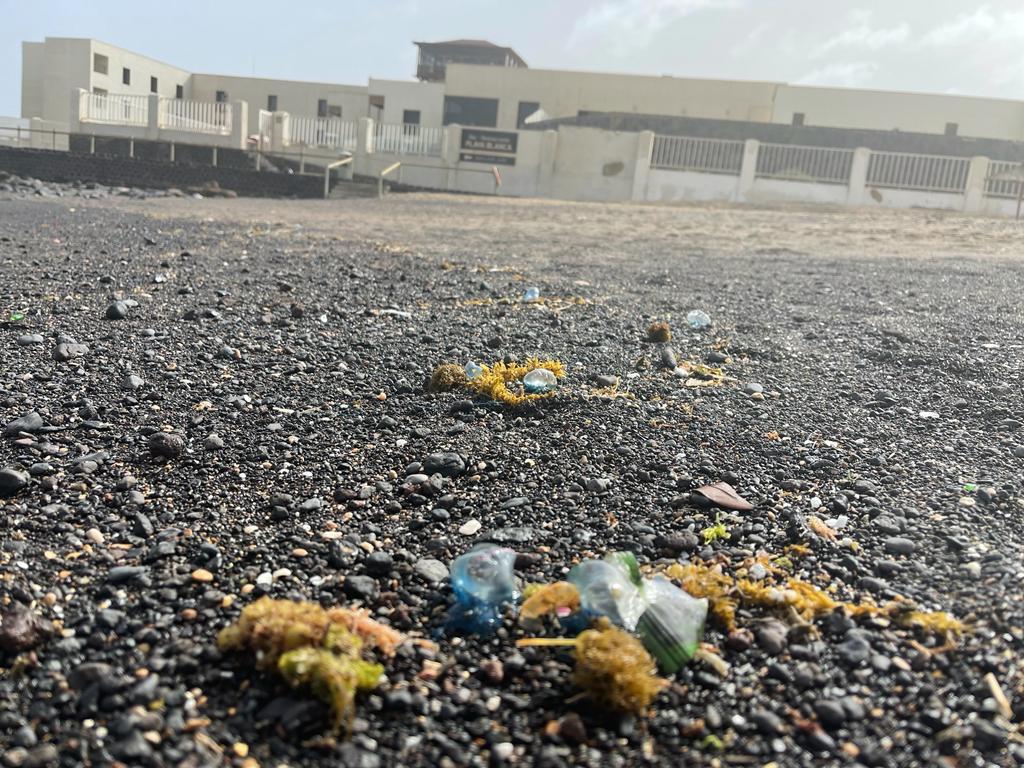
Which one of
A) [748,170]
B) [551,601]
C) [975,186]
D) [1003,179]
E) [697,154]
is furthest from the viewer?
[697,154]

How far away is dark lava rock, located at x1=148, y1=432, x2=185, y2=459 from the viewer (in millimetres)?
2643

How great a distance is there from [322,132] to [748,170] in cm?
1341

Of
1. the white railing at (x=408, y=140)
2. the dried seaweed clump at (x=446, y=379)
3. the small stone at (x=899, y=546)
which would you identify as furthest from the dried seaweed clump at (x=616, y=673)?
the white railing at (x=408, y=140)

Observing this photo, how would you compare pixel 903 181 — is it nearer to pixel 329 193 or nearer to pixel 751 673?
pixel 329 193

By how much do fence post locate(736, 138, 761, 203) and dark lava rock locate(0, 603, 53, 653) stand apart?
80.8 feet

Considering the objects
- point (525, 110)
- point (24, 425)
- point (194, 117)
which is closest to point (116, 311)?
point (24, 425)

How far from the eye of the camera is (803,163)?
24453mm

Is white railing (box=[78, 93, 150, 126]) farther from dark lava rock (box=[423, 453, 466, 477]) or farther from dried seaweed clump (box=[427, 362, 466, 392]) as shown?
dark lava rock (box=[423, 453, 466, 477])

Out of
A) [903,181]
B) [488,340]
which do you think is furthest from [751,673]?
[903,181]

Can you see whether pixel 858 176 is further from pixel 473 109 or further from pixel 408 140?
pixel 473 109

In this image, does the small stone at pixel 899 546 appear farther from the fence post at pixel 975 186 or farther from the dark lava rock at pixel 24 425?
the fence post at pixel 975 186

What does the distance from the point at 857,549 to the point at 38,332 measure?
3.79 meters

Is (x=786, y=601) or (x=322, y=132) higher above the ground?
(x=322, y=132)

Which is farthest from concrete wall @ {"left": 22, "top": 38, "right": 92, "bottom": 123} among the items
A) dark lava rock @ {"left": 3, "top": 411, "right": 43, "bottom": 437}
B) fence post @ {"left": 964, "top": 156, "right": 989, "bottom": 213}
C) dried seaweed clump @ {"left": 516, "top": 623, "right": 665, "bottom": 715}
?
dried seaweed clump @ {"left": 516, "top": 623, "right": 665, "bottom": 715}
